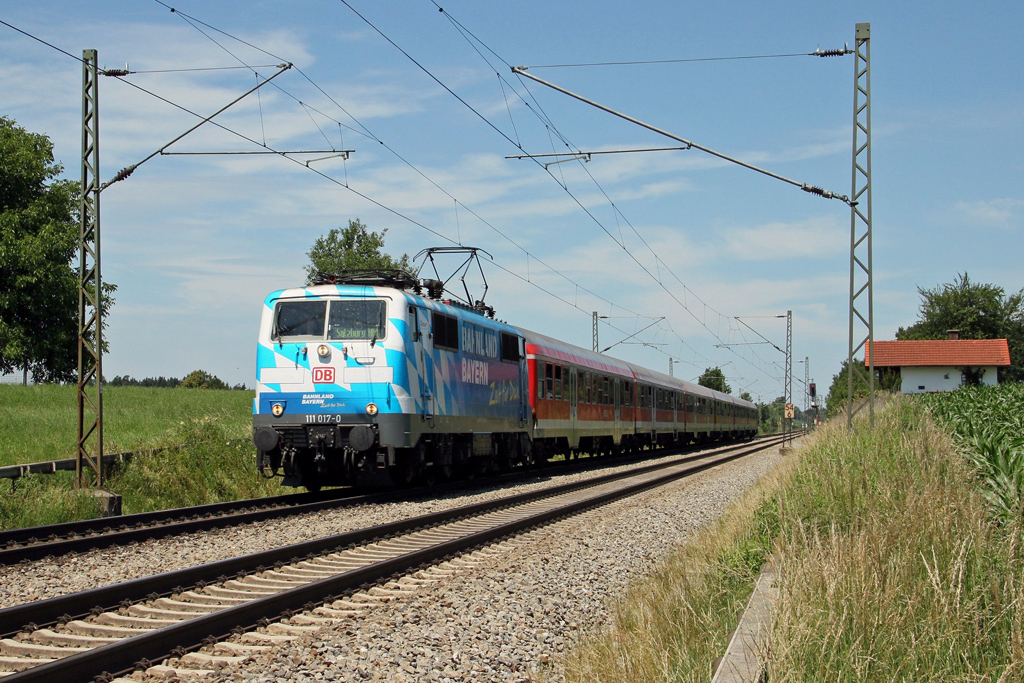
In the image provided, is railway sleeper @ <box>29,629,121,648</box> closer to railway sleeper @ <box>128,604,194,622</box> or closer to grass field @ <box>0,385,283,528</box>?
railway sleeper @ <box>128,604,194,622</box>

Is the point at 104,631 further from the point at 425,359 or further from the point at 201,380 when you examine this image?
the point at 201,380

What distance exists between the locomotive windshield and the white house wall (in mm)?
59288

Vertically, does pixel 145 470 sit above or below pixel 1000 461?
below

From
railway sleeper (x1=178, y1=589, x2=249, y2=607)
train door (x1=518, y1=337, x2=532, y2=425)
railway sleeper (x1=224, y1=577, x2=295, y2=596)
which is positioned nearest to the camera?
railway sleeper (x1=178, y1=589, x2=249, y2=607)

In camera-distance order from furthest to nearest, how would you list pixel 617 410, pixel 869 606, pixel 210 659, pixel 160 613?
pixel 617 410 < pixel 160 613 < pixel 210 659 < pixel 869 606

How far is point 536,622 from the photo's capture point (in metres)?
7.09

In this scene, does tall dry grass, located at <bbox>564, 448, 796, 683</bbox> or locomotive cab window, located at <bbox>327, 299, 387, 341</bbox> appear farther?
locomotive cab window, located at <bbox>327, 299, 387, 341</bbox>

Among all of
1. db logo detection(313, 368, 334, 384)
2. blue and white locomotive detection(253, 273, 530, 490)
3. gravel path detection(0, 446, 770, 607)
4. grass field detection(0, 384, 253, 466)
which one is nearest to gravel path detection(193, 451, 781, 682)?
gravel path detection(0, 446, 770, 607)

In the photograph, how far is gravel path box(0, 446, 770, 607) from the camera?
311 inches

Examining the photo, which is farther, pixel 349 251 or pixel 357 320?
pixel 349 251

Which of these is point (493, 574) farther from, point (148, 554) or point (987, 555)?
point (987, 555)

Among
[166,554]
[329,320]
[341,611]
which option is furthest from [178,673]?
[329,320]

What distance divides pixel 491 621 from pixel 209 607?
2114 mm

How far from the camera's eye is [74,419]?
2634cm
